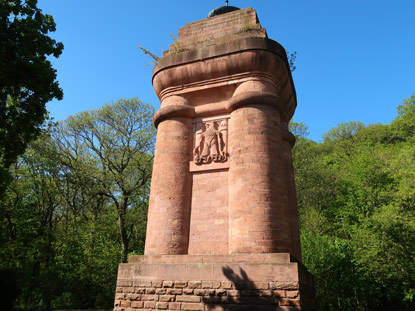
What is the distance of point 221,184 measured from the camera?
7.92 metres

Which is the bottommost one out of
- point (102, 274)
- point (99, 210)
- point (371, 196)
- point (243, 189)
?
point (102, 274)

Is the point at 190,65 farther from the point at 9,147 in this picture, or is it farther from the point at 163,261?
the point at 9,147

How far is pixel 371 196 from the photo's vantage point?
870 inches

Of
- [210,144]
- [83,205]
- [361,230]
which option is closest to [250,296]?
[210,144]

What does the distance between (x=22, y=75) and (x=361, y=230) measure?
18.0 m

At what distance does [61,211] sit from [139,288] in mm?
20119

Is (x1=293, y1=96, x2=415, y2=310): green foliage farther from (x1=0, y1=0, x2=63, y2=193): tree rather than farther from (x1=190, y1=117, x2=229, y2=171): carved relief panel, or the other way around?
(x1=0, y1=0, x2=63, y2=193): tree

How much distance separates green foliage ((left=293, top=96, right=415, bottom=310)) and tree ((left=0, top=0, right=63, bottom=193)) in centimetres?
1467

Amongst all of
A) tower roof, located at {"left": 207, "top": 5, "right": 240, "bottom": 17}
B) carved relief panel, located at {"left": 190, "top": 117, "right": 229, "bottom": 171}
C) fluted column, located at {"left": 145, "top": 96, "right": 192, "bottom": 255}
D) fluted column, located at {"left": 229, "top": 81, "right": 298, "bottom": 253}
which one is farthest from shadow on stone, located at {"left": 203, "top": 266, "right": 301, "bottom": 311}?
tower roof, located at {"left": 207, "top": 5, "right": 240, "bottom": 17}

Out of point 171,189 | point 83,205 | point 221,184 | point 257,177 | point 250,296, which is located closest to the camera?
point 250,296

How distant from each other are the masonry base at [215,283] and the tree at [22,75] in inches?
245

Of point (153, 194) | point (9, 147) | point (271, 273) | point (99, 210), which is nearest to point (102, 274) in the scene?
point (99, 210)

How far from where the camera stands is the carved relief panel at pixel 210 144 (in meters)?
8.17

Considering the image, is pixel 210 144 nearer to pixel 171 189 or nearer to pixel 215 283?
pixel 171 189
